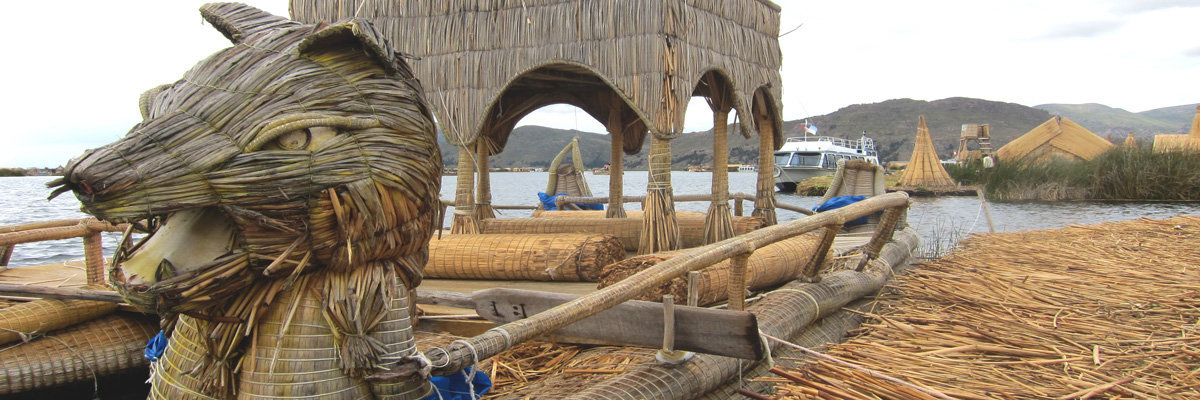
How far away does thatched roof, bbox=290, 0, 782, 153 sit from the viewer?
6535 mm

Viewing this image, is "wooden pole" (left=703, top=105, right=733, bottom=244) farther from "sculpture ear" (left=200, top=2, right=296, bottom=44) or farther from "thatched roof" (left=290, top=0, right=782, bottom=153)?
"sculpture ear" (left=200, top=2, right=296, bottom=44)

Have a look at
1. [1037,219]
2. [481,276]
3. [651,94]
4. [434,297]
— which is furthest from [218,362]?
[1037,219]

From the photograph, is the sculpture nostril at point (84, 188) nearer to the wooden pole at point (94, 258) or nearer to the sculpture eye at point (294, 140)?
the sculpture eye at point (294, 140)

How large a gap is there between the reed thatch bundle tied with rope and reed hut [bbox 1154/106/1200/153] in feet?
114

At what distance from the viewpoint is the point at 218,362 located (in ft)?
6.84

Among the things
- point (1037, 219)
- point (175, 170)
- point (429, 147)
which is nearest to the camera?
point (175, 170)

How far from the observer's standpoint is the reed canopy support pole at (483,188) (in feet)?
28.2

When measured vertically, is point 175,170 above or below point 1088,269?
above

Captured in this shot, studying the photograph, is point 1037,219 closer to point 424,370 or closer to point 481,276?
point 481,276

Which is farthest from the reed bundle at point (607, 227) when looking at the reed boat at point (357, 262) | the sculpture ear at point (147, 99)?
the sculpture ear at point (147, 99)

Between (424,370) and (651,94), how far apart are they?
15.6ft

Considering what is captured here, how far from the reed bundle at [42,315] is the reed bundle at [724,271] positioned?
3.37 meters

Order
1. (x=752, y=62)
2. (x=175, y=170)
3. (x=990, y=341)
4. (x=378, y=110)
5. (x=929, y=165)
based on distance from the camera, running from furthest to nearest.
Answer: (x=929, y=165) < (x=752, y=62) < (x=990, y=341) < (x=378, y=110) < (x=175, y=170)

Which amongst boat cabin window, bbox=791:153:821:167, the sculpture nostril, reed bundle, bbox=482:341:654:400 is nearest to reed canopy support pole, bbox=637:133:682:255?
reed bundle, bbox=482:341:654:400
